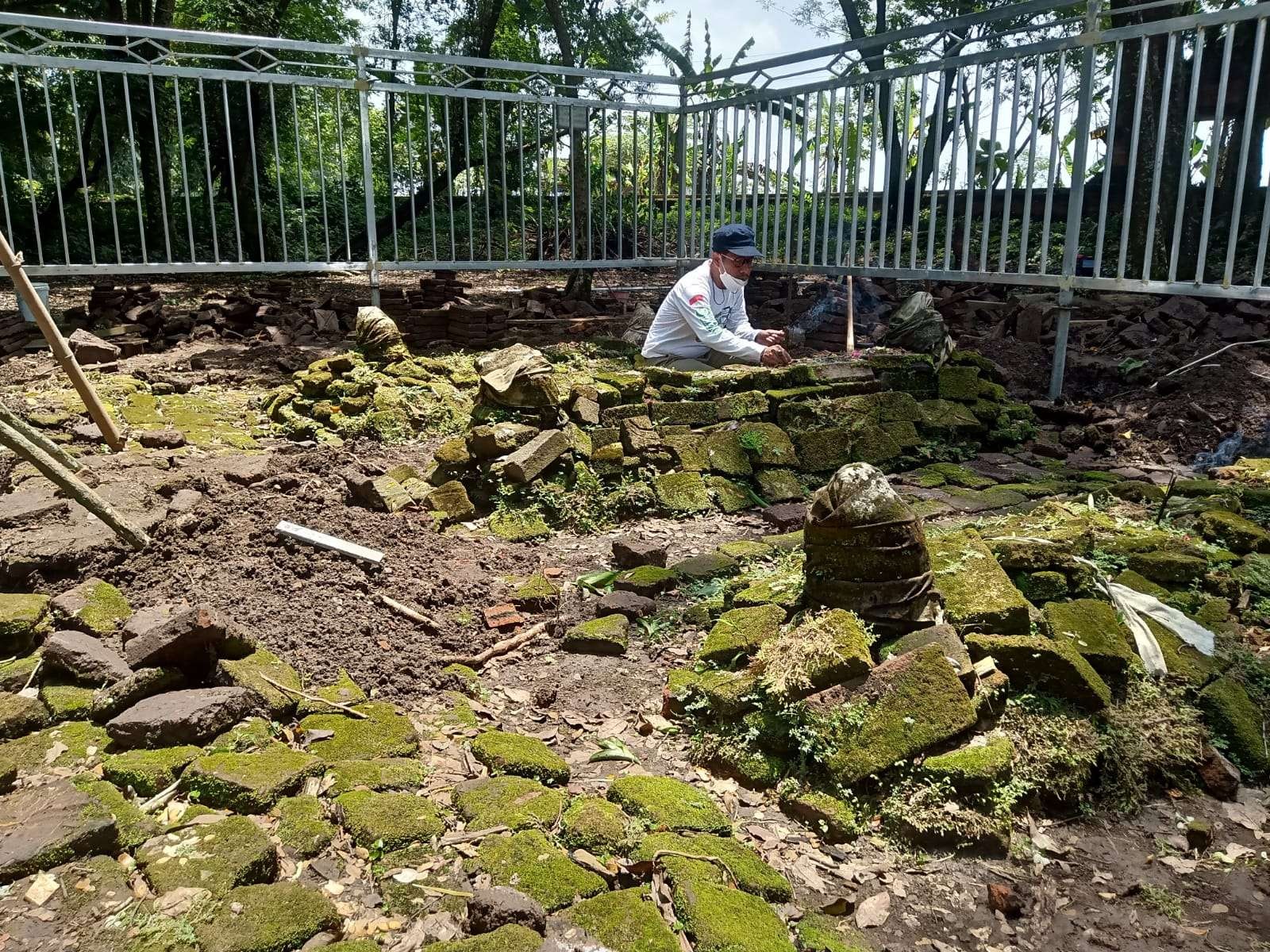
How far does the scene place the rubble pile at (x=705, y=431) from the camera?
568 cm

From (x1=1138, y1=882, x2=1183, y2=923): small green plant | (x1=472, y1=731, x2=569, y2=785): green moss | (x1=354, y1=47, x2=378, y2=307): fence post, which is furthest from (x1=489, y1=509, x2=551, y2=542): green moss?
(x1=354, y1=47, x2=378, y2=307): fence post

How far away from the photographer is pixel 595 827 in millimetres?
2674

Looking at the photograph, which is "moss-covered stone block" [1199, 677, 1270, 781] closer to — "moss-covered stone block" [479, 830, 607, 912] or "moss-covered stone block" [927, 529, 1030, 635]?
"moss-covered stone block" [927, 529, 1030, 635]

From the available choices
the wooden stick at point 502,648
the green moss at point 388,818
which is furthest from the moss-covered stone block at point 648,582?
the green moss at point 388,818

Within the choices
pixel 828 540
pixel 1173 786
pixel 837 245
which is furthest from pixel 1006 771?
pixel 837 245

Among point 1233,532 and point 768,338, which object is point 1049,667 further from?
point 768,338

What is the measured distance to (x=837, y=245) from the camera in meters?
8.47

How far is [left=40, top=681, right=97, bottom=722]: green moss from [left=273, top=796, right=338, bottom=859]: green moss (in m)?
0.90

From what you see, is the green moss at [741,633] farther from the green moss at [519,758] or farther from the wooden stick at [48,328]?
the wooden stick at [48,328]

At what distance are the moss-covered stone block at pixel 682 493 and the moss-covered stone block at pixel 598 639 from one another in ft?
5.43

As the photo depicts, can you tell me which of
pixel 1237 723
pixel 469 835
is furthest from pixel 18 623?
pixel 1237 723

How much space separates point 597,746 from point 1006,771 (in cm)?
140

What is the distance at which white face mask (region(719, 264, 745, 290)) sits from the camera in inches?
263

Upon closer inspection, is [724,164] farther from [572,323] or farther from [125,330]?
[125,330]
